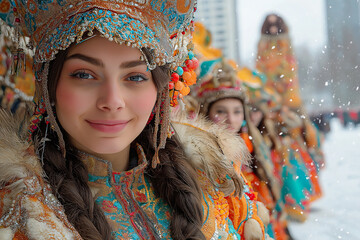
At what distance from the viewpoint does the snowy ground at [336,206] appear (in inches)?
164

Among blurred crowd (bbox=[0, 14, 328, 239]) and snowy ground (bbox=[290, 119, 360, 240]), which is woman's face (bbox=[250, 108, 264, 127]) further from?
snowy ground (bbox=[290, 119, 360, 240])

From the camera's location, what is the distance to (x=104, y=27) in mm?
1413

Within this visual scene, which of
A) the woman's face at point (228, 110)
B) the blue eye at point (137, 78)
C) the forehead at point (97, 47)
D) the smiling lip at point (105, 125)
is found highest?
the forehead at point (97, 47)

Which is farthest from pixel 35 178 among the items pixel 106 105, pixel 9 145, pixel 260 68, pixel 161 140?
pixel 260 68

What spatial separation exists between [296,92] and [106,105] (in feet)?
16.2

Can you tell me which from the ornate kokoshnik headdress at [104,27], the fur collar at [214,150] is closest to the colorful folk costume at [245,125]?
the fur collar at [214,150]

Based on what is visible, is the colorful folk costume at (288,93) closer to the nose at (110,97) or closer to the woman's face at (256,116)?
the woman's face at (256,116)

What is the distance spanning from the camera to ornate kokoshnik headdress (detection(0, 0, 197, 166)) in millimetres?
1433

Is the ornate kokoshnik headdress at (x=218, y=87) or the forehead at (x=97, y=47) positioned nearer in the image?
the forehead at (x=97, y=47)

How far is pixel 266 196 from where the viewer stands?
4020 millimetres

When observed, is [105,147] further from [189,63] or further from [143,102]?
[189,63]

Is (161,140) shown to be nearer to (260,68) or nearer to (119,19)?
(119,19)

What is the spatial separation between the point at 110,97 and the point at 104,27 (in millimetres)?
216

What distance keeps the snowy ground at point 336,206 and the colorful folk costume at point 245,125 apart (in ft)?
1.98
